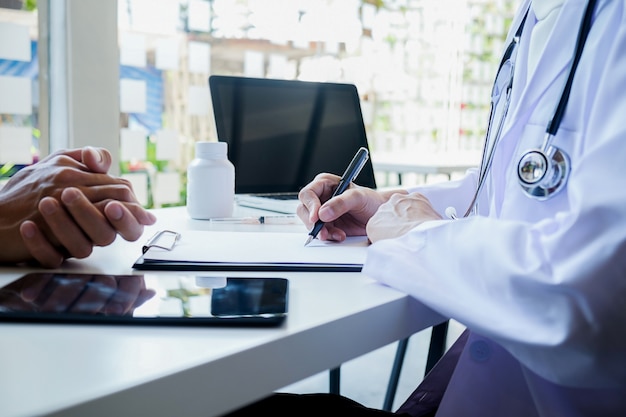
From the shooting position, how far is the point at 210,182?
1.13 meters

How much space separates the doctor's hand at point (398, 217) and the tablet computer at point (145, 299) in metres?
0.25

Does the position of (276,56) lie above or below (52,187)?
above

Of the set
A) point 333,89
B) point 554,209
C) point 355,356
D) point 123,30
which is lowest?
point 355,356

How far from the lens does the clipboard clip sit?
2.54 feet

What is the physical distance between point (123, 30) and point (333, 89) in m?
1.10

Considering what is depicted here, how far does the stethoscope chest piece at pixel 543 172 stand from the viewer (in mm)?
663

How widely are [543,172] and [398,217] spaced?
0.23 meters

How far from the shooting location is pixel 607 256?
22.2 inches

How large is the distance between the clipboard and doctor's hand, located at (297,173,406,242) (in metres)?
0.03

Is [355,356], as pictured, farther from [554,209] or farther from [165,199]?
[165,199]

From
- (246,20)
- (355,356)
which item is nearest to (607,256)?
(355,356)

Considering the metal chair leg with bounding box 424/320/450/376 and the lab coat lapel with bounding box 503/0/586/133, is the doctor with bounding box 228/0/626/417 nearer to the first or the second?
the lab coat lapel with bounding box 503/0/586/133

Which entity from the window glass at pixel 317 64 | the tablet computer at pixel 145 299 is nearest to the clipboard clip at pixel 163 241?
the tablet computer at pixel 145 299

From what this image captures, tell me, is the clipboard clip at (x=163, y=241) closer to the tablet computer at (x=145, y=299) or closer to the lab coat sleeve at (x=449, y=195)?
the tablet computer at (x=145, y=299)
